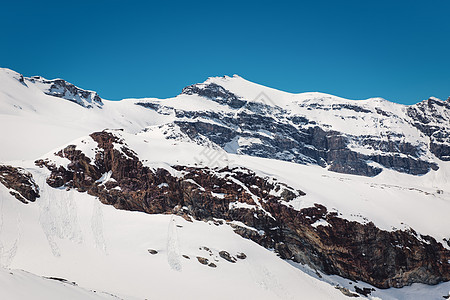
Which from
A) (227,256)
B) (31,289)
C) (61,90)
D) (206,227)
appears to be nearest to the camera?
(31,289)

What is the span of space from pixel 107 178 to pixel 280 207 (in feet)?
88.7

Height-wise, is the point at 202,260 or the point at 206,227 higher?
the point at 206,227

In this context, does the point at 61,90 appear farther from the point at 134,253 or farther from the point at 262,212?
the point at 134,253

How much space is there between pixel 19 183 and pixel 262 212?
1326 inches

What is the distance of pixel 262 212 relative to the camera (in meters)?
45.4

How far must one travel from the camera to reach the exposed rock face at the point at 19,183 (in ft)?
134

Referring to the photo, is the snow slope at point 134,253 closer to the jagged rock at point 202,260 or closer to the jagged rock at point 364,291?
the jagged rock at point 202,260

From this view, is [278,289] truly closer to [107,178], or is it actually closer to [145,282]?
[145,282]

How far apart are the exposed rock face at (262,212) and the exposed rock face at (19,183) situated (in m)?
2.96

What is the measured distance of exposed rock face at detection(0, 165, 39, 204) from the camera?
40.8 meters

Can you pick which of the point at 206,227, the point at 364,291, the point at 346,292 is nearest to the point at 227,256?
the point at 206,227

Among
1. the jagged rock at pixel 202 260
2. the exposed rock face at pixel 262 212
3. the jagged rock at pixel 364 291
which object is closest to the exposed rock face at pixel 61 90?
the exposed rock face at pixel 262 212

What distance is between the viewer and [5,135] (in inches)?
2977

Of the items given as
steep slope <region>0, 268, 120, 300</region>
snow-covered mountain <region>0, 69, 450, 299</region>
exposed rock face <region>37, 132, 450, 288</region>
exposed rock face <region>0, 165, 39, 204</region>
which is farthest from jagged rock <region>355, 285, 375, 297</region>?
exposed rock face <region>0, 165, 39, 204</region>
